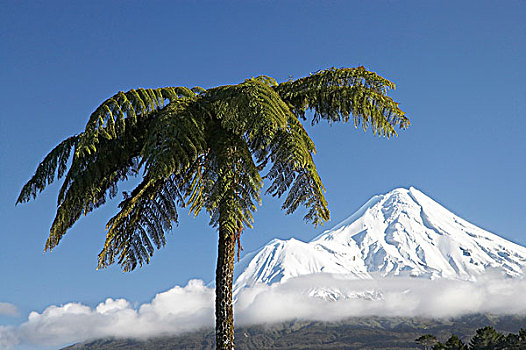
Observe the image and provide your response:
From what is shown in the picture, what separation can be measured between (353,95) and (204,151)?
2569 mm

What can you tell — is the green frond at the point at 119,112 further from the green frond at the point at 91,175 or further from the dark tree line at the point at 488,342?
the dark tree line at the point at 488,342

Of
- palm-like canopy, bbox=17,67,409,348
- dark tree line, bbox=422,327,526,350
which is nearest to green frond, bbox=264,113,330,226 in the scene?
palm-like canopy, bbox=17,67,409,348

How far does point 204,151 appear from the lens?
425 inches

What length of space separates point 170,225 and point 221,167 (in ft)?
6.17

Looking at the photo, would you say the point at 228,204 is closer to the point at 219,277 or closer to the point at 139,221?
the point at 219,277

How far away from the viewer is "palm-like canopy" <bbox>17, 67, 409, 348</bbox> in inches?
396

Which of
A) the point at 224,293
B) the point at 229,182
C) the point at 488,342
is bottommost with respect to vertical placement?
the point at 488,342

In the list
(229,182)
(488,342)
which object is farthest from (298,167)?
(488,342)

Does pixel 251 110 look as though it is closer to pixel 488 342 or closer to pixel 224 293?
pixel 224 293

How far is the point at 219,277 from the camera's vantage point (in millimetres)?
10492

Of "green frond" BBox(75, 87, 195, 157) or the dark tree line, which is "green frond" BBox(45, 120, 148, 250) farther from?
the dark tree line

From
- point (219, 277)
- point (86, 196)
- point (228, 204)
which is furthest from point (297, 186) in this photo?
point (86, 196)

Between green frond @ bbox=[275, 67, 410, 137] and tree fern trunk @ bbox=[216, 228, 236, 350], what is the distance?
2591 millimetres

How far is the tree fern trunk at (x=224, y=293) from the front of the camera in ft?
33.8
